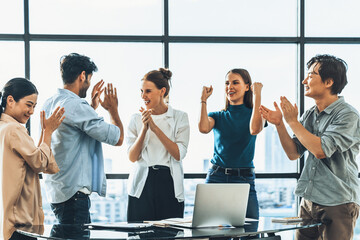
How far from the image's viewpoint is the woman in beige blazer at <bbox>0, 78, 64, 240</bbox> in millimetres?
2680

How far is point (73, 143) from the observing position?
3150mm

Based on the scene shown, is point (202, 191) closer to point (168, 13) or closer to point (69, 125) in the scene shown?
point (69, 125)

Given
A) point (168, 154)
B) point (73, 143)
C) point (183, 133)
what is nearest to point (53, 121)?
point (73, 143)

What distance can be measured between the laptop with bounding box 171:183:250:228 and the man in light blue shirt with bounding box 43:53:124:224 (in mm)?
758

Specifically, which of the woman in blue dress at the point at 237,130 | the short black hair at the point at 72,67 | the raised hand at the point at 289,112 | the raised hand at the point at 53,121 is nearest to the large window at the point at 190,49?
the woman in blue dress at the point at 237,130

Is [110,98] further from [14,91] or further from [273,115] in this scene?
[273,115]

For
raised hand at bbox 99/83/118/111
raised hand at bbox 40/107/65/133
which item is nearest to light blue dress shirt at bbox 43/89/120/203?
raised hand at bbox 40/107/65/133

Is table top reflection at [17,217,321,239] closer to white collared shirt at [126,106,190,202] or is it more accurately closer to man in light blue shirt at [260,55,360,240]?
man in light blue shirt at [260,55,360,240]

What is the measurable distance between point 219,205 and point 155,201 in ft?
2.93

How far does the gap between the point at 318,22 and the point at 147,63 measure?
1.48 metres

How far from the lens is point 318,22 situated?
4.27m

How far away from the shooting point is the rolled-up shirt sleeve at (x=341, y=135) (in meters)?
2.94

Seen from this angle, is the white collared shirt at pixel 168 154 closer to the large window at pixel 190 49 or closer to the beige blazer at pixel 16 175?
the large window at pixel 190 49

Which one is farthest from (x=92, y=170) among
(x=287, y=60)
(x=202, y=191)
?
(x=287, y=60)
